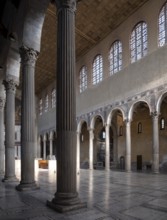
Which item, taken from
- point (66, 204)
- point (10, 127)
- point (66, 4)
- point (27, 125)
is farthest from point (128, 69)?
point (66, 204)

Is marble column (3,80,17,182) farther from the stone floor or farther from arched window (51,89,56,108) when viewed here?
arched window (51,89,56,108)

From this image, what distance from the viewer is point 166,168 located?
19578 mm

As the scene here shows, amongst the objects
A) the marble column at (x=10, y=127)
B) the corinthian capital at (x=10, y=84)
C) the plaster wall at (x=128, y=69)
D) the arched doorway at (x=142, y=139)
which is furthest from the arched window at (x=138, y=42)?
the marble column at (x=10, y=127)

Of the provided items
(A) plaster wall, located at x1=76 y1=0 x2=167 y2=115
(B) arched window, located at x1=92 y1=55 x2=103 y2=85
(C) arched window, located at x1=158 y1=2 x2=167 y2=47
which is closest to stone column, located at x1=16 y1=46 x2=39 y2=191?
(A) plaster wall, located at x1=76 y1=0 x2=167 y2=115

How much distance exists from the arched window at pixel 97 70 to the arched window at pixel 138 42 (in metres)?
4.05

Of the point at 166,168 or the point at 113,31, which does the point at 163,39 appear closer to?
the point at 113,31

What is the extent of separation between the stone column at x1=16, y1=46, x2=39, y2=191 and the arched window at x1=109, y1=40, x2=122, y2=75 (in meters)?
12.3

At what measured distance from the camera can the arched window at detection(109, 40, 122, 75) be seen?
20.1 metres

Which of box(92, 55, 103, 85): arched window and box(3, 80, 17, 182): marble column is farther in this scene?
box(92, 55, 103, 85): arched window

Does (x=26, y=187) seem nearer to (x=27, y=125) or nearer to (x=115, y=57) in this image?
(x=27, y=125)

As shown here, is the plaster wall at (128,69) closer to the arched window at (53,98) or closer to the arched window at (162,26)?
the arched window at (162,26)

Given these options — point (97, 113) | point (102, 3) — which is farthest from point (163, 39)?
point (97, 113)

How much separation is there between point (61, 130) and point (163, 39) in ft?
42.4

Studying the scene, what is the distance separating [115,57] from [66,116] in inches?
622
